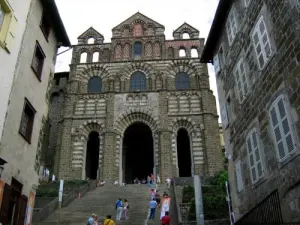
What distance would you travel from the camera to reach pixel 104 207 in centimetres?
1666

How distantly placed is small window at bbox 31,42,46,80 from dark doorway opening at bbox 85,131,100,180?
1796 cm

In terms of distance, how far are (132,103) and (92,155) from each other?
6863 mm

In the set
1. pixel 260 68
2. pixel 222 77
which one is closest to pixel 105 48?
pixel 222 77

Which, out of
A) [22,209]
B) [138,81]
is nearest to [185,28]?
[138,81]

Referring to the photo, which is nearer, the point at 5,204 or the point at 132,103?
the point at 5,204

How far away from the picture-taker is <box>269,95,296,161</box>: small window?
7.82m

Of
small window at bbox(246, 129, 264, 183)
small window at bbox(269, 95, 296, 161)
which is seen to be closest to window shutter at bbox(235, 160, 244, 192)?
small window at bbox(246, 129, 264, 183)

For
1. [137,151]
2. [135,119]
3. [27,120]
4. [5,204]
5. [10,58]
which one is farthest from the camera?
[137,151]

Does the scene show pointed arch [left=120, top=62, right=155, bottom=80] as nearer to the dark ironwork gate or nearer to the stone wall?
the stone wall

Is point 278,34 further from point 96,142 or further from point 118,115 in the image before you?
point 96,142

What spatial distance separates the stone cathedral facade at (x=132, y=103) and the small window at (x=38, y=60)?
15.3 m

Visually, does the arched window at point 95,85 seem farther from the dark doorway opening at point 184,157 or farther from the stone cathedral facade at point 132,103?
the dark doorway opening at point 184,157

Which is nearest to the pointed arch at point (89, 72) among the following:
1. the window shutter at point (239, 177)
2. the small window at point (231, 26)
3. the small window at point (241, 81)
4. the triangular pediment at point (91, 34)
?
the triangular pediment at point (91, 34)

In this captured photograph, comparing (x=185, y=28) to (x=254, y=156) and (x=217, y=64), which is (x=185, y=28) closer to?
(x=217, y=64)
